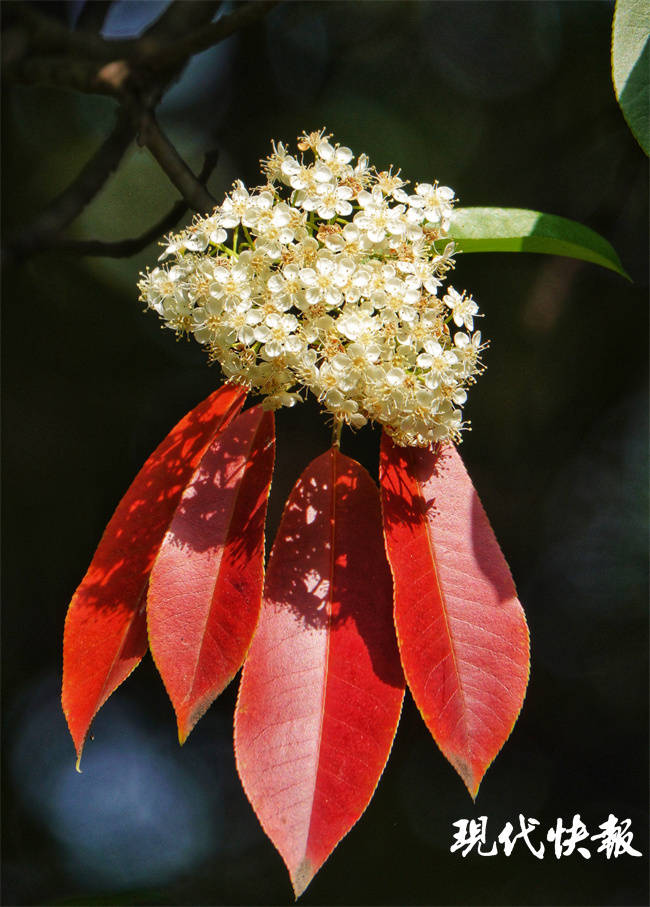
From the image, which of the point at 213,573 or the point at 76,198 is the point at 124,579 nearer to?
the point at 213,573

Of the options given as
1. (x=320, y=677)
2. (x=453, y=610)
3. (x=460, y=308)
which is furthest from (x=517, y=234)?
(x=320, y=677)

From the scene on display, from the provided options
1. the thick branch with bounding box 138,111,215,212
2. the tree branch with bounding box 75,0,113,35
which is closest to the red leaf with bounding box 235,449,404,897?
the thick branch with bounding box 138,111,215,212

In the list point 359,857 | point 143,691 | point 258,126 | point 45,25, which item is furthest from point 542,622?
point 45,25

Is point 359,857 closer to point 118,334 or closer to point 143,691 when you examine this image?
point 143,691

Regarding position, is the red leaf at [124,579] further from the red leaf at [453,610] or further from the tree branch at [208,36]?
→ the tree branch at [208,36]

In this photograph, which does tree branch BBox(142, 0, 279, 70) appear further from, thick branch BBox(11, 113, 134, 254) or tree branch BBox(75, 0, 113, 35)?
tree branch BBox(75, 0, 113, 35)

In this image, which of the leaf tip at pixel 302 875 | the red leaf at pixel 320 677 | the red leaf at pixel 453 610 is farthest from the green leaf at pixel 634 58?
the leaf tip at pixel 302 875
